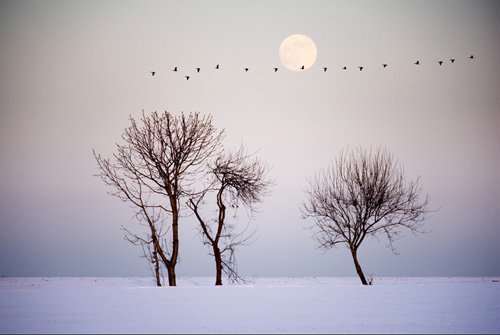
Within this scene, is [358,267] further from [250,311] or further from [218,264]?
[250,311]

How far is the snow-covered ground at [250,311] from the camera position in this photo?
9.35 meters

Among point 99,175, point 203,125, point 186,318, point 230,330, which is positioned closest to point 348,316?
point 230,330

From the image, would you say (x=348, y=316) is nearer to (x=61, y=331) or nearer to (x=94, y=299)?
(x=61, y=331)

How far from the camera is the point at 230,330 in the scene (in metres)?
9.05

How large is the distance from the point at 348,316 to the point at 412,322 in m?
1.36

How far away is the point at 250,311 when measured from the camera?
11.1 meters

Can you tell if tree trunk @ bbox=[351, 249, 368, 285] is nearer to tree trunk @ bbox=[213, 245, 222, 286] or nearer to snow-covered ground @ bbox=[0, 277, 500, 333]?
tree trunk @ bbox=[213, 245, 222, 286]

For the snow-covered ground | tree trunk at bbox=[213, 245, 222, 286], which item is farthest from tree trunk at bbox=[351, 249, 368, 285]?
the snow-covered ground

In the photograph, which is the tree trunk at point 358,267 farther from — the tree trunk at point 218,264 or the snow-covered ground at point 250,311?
the snow-covered ground at point 250,311

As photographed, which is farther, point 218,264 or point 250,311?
point 218,264

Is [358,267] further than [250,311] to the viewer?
Yes

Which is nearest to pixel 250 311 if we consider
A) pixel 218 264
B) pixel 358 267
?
pixel 218 264

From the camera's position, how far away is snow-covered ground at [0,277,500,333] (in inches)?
Answer: 368

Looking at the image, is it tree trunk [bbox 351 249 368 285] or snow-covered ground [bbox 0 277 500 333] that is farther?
tree trunk [bbox 351 249 368 285]
